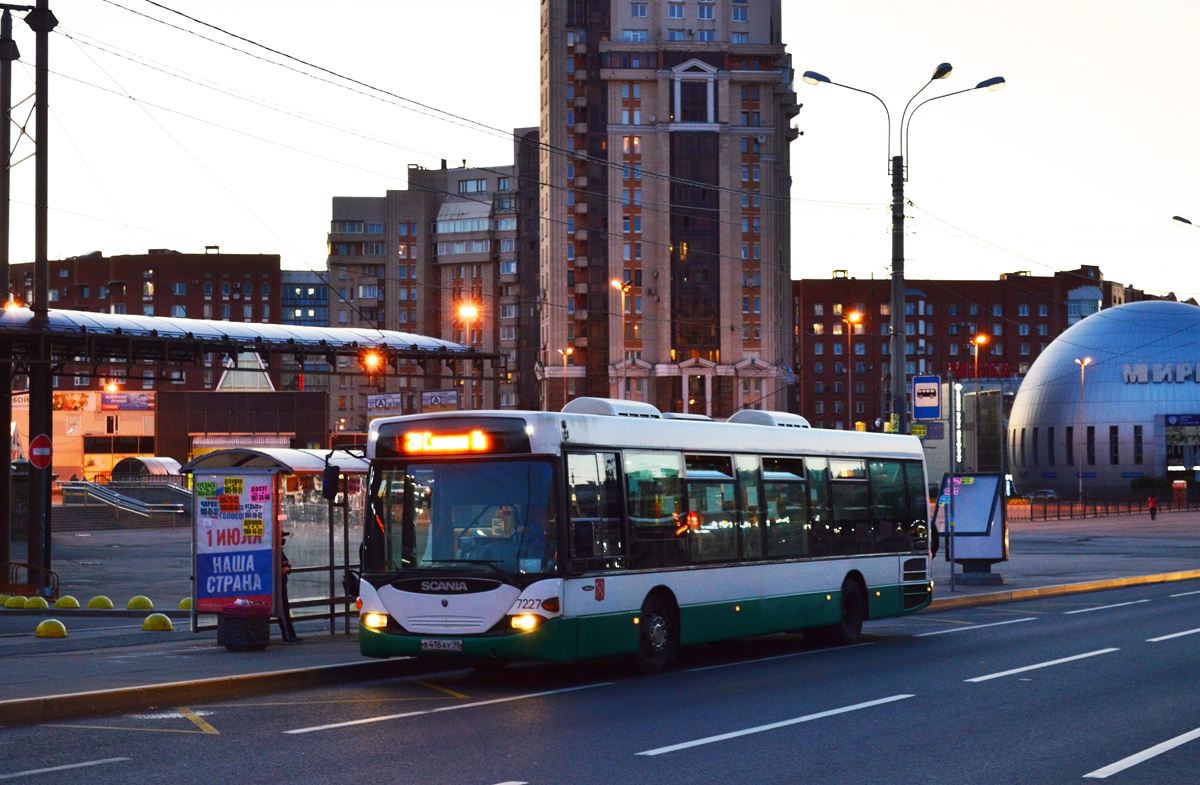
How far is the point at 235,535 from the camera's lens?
736 inches

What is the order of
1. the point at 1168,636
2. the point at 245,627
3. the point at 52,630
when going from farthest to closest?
the point at 52,630 → the point at 1168,636 → the point at 245,627

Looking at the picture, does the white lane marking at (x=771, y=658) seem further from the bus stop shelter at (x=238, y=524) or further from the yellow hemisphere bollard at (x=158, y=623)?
the yellow hemisphere bollard at (x=158, y=623)

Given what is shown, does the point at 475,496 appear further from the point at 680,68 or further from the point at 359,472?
the point at 680,68

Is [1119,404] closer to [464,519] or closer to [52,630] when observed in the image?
[52,630]

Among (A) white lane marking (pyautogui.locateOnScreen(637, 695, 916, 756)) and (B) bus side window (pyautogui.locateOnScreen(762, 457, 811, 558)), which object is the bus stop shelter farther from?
(A) white lane marking (pyautogui.locateOnScreen(637, 695, 916, 756))

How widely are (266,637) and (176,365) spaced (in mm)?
18336

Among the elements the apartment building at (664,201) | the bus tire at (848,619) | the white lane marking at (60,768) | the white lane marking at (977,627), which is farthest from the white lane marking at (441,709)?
the apartment building at (664,201)

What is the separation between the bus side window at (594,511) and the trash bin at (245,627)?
449 cm

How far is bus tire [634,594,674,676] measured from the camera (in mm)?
16016

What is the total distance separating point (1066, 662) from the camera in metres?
16.7

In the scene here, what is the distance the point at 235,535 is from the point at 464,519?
4.89 m

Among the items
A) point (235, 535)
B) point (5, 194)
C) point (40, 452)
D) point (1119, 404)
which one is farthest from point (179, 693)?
point (1119, 404)

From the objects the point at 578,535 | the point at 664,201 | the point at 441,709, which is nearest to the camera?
the point at 441,709

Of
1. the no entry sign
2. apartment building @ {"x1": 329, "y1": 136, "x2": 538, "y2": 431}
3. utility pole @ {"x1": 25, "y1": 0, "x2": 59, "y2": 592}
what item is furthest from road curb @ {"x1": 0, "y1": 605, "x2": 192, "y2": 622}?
apartment building @ {"x1": 329, "y1": 136, "x2": 538, "y2": 431}
